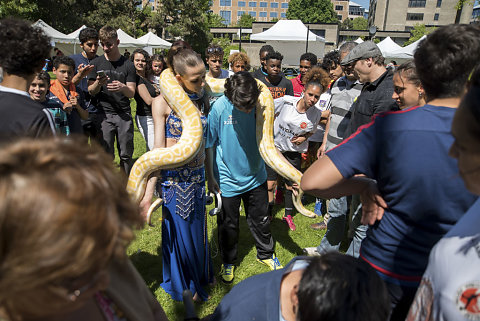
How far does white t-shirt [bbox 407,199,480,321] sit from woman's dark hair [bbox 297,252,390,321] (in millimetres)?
187

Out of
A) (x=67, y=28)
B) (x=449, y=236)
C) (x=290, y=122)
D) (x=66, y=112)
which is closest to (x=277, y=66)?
(x=290, y=122)

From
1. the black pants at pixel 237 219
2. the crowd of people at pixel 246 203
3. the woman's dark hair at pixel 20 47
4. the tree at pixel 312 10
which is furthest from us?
the tree at pixel 312 10

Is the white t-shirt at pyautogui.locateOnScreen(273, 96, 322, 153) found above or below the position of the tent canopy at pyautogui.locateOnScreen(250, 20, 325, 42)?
below

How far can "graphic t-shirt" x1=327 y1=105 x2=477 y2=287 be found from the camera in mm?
1448

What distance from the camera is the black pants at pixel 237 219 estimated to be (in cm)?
342

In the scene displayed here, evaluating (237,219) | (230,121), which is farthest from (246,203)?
(230,121)

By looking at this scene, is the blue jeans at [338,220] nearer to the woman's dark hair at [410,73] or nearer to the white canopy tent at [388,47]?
the woman's dark hair at [410,73]

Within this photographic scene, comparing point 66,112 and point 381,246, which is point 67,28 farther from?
point 381,246

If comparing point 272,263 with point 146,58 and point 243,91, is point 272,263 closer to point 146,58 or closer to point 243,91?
point 243,91

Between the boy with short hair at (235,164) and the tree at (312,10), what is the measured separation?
290ft

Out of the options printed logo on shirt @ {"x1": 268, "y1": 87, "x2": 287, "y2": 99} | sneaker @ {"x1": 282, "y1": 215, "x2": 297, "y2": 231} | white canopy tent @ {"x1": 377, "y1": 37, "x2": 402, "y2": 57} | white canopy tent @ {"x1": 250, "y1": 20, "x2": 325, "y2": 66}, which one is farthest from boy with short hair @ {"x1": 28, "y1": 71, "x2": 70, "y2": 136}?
white canopy tent @ {"x1": 377, "y1": 37, "x2": 402, "y2": 57}

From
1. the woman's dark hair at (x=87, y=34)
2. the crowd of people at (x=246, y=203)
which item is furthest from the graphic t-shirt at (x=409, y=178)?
the woman's dark hair at (x=87, y=34)

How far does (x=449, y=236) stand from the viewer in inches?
44.6

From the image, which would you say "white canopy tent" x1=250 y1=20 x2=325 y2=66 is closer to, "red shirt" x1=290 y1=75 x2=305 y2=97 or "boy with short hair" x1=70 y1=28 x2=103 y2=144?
"red shirt" x1=290 y1=75 x2=305 y2=97
